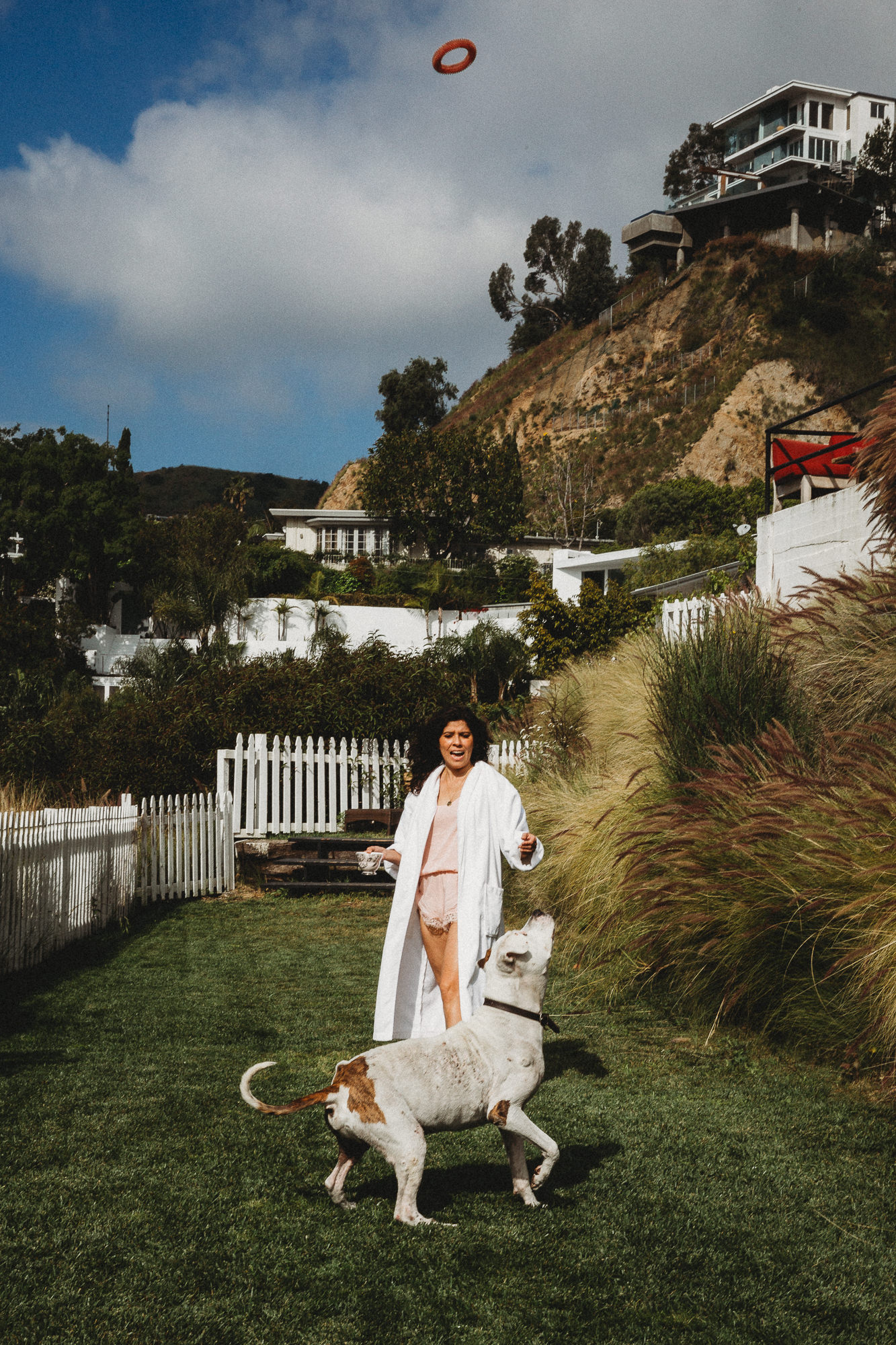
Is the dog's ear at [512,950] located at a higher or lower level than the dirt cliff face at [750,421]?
lower

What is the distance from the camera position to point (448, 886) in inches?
167

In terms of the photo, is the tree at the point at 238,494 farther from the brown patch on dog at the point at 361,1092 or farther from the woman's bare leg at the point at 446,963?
the brown patch on dog at the point at 361,1092

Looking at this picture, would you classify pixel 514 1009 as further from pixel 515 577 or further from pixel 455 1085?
pixel 515 577

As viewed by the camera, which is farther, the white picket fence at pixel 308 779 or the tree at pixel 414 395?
the tree at pixel 414 395

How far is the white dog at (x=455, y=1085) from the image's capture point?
2820mm

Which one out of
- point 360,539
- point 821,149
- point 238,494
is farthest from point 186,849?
point 821,149

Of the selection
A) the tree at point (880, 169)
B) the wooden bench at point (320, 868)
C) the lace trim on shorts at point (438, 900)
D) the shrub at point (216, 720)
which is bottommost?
the wooden bench at point (320, 868)

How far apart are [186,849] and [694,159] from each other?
280 ft

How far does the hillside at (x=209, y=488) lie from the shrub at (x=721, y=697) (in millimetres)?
105946

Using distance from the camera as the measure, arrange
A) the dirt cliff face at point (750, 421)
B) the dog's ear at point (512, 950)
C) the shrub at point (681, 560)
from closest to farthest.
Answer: the dog's ear at point (512, 950) < the shrub at point (681, 560) < the dirt cliff face at point (750, 421)

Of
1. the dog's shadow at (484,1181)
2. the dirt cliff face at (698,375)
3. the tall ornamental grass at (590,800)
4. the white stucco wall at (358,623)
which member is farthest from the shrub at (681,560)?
the dog's shadow at (484,1181)

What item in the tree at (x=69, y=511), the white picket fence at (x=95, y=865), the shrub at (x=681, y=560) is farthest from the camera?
the tree at (x=69, y=511)

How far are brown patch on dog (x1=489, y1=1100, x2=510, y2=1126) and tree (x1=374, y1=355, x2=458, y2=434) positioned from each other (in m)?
66.8

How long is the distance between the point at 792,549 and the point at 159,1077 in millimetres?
9164
